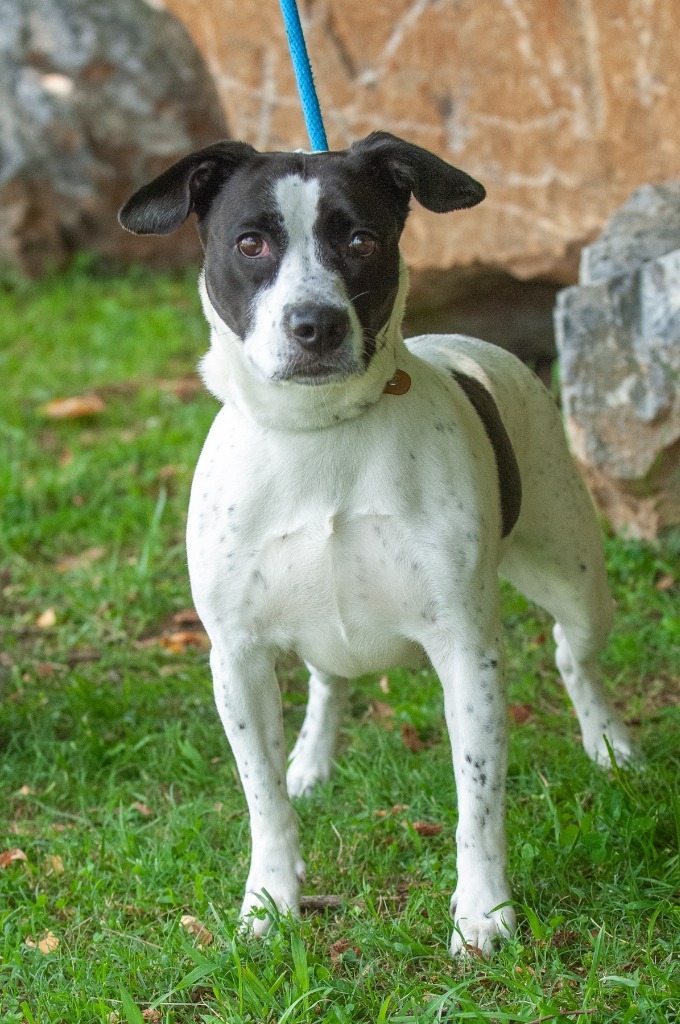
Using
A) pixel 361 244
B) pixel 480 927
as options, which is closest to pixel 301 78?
pixel 361 244

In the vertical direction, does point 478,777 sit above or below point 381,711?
above

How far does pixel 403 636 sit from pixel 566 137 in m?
3.04

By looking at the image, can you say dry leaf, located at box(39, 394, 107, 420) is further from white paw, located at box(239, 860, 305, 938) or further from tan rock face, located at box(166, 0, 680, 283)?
white paw, located at box(239, 860, 305, 938)

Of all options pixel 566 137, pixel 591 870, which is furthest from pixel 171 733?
pixel 566 137

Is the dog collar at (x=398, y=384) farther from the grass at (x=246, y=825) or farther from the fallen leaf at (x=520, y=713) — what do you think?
the fallen leaf at (x=520, y=713)

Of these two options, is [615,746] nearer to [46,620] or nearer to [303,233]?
[303,233]

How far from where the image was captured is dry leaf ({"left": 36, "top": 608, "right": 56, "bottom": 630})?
465 centimetres

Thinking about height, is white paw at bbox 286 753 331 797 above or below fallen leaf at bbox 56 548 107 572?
above

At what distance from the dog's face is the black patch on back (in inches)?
17.4

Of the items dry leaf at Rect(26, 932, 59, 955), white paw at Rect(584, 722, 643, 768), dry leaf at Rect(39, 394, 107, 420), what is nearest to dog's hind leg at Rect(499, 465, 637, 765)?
white paw at Rect(584, 722, 643, 768)

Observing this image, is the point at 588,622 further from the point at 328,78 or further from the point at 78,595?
the point at 328,78

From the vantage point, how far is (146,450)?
591cm

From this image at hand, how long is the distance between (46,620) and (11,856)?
147cm

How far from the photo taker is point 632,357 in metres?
4.44
